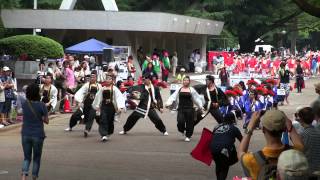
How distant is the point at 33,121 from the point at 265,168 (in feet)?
20.1

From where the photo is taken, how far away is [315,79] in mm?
44812

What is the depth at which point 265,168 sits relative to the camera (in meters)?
5.20

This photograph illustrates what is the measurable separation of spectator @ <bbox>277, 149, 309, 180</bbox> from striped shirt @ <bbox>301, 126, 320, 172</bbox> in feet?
7.28

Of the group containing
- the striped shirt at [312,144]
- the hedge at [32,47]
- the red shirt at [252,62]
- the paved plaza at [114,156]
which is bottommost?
the paved plaza at [114,156]

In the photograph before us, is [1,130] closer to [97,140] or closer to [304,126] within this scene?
[97,140]

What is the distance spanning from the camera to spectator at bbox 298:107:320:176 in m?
7.12

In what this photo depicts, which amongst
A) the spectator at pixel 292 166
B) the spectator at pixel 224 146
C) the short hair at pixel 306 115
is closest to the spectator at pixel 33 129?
the spectator at pixel 224 146

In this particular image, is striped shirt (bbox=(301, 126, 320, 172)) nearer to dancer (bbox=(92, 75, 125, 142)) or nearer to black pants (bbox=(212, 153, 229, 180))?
black pants (bbox=(212, 153, 229, 180))

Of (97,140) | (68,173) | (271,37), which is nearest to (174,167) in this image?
(68,173)

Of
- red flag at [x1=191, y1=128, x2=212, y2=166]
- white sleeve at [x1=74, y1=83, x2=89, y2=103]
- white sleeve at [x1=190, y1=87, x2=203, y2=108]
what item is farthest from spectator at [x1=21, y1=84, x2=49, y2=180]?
white sleeve at [x1=74, y1=83, x2=89, y2=103]

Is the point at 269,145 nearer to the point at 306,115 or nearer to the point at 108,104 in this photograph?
the point at 306,115

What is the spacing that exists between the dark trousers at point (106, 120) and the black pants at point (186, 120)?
1715 mm

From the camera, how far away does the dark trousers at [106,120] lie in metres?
16.7

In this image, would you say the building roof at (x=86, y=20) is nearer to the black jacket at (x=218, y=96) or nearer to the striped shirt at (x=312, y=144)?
the black jacket at (x=218, y=96)
